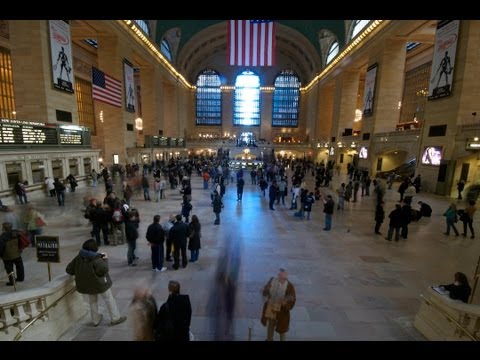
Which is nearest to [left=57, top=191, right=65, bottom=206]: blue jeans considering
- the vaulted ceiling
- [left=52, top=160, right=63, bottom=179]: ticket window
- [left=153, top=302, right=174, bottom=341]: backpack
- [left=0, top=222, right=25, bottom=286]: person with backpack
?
[left=52, top=160, right=63, bottom=179]: ticket window

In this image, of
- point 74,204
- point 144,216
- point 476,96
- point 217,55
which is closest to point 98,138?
point 74,204

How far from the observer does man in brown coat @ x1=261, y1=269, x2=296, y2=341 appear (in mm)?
3027

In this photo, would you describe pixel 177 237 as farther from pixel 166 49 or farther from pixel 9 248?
pixel 166 49

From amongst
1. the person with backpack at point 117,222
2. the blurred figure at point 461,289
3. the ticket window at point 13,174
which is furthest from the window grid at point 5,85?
the blurred figure at point 461,289

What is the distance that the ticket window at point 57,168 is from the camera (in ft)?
42.8

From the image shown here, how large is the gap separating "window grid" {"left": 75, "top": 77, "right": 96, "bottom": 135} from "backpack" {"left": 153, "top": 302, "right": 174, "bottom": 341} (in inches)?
1238

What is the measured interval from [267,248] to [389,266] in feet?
9.34

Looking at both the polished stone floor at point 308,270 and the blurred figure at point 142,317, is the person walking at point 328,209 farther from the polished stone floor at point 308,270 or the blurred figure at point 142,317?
the blurred figure at point 142,317

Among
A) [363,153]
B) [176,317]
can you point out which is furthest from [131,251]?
[363,153]

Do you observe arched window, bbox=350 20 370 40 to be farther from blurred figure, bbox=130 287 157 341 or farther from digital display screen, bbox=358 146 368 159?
blurred figure, bbox=130 287 157 341

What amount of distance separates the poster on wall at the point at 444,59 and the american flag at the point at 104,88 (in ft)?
66.6

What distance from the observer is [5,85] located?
1966 cm

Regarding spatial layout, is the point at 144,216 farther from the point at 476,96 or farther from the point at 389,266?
the point at 476,96

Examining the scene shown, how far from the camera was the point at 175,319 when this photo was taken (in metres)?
2.49
